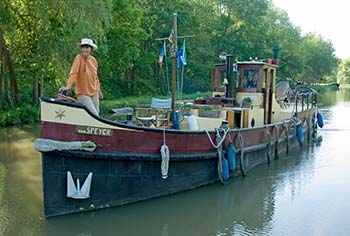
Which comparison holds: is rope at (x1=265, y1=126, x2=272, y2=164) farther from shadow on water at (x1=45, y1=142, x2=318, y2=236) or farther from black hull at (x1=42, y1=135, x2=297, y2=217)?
black hull at (x1=42, y1=135, x2=297, y2=217)

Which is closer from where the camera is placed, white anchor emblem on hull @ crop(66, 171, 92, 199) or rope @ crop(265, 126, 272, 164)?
white anchor emblem on hull @ crop(66, 171, 92, 199)

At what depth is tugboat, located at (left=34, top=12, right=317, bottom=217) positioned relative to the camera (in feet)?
21.7

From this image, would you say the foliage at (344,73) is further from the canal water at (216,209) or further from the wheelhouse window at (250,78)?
the wheelhouse window at (250,78)

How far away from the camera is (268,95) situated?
11898 mm

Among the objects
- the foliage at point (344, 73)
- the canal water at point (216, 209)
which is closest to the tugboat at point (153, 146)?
the canal water at point (216, 209)

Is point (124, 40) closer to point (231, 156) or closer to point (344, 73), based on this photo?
point (231, 156)

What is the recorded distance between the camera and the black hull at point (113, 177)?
21.8 ft

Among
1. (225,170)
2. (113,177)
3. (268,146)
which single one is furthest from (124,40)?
(113,177)

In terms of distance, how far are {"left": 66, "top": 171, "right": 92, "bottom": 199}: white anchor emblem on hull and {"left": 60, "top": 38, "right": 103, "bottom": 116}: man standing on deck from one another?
113 cm

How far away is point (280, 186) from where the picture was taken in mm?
9641

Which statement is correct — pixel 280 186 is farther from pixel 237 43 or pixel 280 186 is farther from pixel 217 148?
pixel 237 43

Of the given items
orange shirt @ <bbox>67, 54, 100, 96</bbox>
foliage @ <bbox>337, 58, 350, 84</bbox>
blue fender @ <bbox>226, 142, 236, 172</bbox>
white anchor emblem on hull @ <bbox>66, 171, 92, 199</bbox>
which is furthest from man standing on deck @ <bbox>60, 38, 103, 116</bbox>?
foliage @ <bbox>337, 58, 350, 84</bbox>

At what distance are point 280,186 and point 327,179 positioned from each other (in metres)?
1.34

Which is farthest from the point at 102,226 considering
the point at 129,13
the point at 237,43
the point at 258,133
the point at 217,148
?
the point at 237,43
